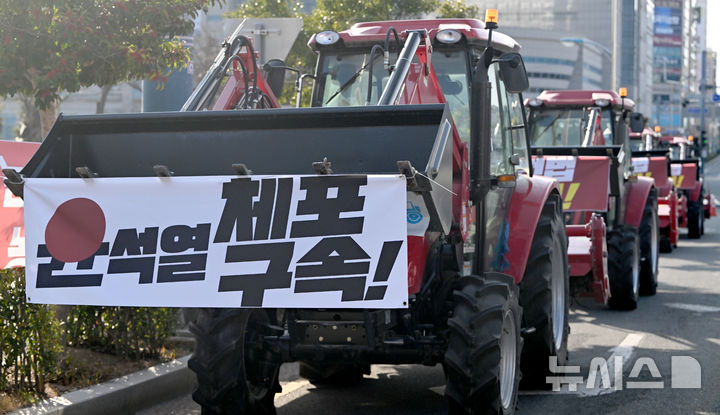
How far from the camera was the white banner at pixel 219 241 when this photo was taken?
5469 mm

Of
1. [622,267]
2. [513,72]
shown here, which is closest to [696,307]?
[622,267]

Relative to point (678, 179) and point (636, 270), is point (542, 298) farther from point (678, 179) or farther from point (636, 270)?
point (678, 179)

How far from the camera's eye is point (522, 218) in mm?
7492

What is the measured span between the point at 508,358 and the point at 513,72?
189 centimetres

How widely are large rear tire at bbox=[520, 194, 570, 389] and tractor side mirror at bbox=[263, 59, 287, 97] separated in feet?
7.50

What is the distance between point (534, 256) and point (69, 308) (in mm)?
3541

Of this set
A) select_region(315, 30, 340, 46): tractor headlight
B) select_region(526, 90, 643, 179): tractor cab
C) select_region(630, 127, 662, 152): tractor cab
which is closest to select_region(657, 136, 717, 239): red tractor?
select_region(630, 127, 662, 152): tractor cab

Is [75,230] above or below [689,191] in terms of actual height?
above

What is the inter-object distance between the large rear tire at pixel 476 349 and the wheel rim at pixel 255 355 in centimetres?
118

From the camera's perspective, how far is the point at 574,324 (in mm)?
11500

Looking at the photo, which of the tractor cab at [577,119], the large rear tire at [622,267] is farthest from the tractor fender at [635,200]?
the large rear tire at [622,267]

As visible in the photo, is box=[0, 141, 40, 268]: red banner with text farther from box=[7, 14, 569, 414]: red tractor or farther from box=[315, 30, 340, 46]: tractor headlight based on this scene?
box=[315, 30, 340, 46]: tractor headlight

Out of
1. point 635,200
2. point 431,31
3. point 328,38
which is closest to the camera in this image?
point 431,31

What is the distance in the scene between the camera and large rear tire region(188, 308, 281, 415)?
6117 mm
